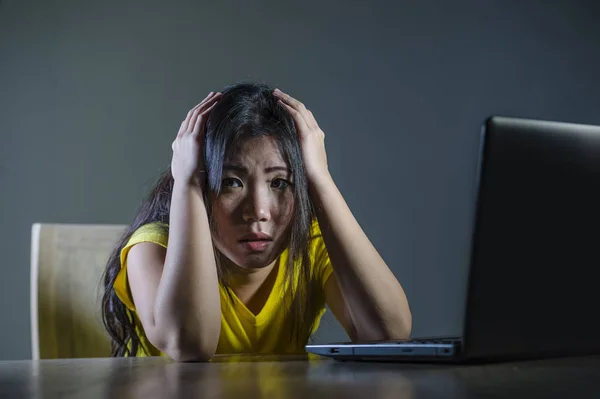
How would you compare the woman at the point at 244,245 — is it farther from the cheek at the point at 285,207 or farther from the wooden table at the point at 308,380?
the wooden table at the point at 308,380

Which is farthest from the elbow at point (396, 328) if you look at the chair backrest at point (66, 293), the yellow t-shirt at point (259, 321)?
the chair backrest at point (66, 293)

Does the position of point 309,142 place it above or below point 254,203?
above

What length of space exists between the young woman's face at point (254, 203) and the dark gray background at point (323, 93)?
4.71ft

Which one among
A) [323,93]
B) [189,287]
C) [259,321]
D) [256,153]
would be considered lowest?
[259,321]

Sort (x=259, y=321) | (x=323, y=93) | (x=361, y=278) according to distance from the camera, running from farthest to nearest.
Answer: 1. (x=323, y=93)
2. (x=259, y=321)
3. (x=361, y=278)

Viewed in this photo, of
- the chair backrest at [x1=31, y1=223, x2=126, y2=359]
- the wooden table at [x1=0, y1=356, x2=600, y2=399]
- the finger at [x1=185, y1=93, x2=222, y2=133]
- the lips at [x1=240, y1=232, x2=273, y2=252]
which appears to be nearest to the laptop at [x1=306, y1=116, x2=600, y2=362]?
the wooden table at [x1=0, y1=356, x2=600, y2=399]

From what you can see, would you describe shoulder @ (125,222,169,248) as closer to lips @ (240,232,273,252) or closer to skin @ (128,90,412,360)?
skin @ (128,90,412,360)

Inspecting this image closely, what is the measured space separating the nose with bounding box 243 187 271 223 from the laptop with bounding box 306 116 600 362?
0.57 metres

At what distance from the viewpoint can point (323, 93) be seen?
8.64ft

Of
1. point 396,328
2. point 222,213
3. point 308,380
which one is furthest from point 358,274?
point 308,380

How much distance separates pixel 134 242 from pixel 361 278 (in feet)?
1.29

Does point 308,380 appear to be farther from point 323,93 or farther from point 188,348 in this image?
point 323,93

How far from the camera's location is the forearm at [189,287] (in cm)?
100

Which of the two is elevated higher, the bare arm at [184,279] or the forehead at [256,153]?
the forehead at [256,153]
